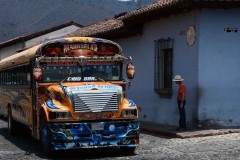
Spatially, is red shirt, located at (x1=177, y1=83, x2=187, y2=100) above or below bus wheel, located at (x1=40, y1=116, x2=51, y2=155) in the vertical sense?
above

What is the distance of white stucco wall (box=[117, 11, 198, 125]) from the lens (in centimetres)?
1540

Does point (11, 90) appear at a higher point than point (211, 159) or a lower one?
higher

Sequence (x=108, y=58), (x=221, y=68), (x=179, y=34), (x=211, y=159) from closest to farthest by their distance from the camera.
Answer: (x=211, y=159)
(x=108, y=58)
(x=221, y=68)
(x=179, y=34)

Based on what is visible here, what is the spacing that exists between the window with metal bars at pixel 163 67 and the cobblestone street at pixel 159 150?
132 inches

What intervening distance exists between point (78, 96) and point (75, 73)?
1161 mm

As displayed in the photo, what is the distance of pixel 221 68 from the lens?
1516 centimetres

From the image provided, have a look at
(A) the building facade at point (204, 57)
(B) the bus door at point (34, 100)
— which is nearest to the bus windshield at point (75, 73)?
(B) the bus door at point (34, 100)

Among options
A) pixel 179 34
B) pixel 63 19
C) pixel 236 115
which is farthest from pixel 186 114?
pixel 63 19

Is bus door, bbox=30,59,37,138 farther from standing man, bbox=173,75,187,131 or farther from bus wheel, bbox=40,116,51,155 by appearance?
standing man, bbox=173,75,187,131

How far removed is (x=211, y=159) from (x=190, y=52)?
18.8 ft

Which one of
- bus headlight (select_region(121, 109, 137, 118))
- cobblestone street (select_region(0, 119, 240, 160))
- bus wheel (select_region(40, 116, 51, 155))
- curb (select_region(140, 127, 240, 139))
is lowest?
cobblestone street (select_region(0, 119, 240, 160))

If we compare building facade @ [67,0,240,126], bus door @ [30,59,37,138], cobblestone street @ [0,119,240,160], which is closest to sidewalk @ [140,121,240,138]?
cobblestone street @ [0,119,240,160]

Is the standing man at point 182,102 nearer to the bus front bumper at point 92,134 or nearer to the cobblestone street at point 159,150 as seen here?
the cobblestone street at point 159,150

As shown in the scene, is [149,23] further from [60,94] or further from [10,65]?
[60,94]
